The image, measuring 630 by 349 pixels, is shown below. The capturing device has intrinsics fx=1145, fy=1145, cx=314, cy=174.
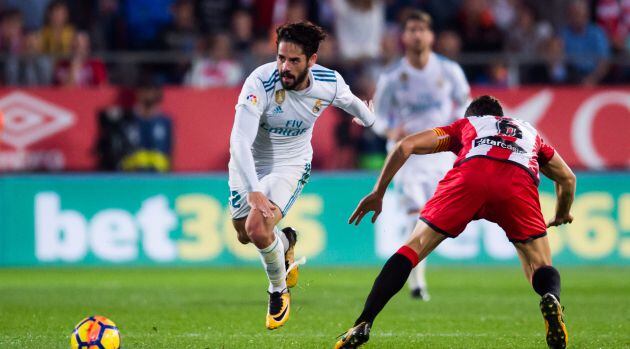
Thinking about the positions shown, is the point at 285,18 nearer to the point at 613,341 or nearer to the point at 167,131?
the point at 167,131

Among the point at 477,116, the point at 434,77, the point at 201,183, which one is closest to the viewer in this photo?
the point at 477,116

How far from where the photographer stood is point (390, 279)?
726 centimetres

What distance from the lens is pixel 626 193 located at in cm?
1653

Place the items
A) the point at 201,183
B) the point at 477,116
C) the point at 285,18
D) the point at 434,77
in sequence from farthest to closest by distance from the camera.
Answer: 1. the point at 285,18
2. the point at 201,183
3. the point at 434,77
4. the point at 477,116

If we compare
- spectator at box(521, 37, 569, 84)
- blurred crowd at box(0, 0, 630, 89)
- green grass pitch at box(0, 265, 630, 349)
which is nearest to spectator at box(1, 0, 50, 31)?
blurred crowd at box(0, 0, 630, 89)

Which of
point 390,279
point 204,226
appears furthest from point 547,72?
point 390,279

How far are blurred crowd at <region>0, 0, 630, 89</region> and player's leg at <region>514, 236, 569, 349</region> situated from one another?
8.73 meters

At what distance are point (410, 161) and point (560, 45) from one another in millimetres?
6774

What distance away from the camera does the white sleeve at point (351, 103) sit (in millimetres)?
8781

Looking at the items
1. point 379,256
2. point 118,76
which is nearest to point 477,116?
point 379,256

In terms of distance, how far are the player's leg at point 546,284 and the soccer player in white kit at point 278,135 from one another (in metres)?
1.76

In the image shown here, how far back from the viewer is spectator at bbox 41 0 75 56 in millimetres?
16547

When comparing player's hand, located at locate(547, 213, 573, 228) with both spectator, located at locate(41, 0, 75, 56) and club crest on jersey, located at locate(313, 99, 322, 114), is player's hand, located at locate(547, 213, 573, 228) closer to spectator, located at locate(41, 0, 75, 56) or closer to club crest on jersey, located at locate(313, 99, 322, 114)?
club crest on jersey, located at locate(313, 99, 322, 114)

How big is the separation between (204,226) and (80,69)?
9.59 feet
